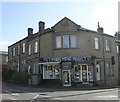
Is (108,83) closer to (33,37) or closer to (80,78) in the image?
(80,78)

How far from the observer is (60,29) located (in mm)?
33219

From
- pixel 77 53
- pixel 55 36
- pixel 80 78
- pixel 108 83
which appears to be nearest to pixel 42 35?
pixel 55 36

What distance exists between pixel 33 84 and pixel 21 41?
1266 cm

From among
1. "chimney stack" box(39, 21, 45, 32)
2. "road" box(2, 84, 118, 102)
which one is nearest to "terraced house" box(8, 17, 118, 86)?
"chimney stack" box(39, 21, 45, 32)

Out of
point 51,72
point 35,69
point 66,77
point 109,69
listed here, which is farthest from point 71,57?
point 109,69

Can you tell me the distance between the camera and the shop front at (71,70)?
105 ft

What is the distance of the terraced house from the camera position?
106ft

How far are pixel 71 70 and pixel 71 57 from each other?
1736mm

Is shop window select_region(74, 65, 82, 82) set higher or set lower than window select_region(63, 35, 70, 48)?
lower

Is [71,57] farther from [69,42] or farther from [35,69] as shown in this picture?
[35,69]

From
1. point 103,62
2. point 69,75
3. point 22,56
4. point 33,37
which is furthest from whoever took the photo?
point 22,56

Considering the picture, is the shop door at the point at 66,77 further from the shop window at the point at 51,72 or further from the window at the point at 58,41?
the window at the point at 58,41

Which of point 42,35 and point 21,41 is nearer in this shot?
point 42,35

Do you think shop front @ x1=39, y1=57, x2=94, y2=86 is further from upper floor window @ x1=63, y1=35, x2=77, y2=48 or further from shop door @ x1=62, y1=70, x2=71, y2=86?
upper floor window @ x1=63, y1=35, x2=77, y2=48
